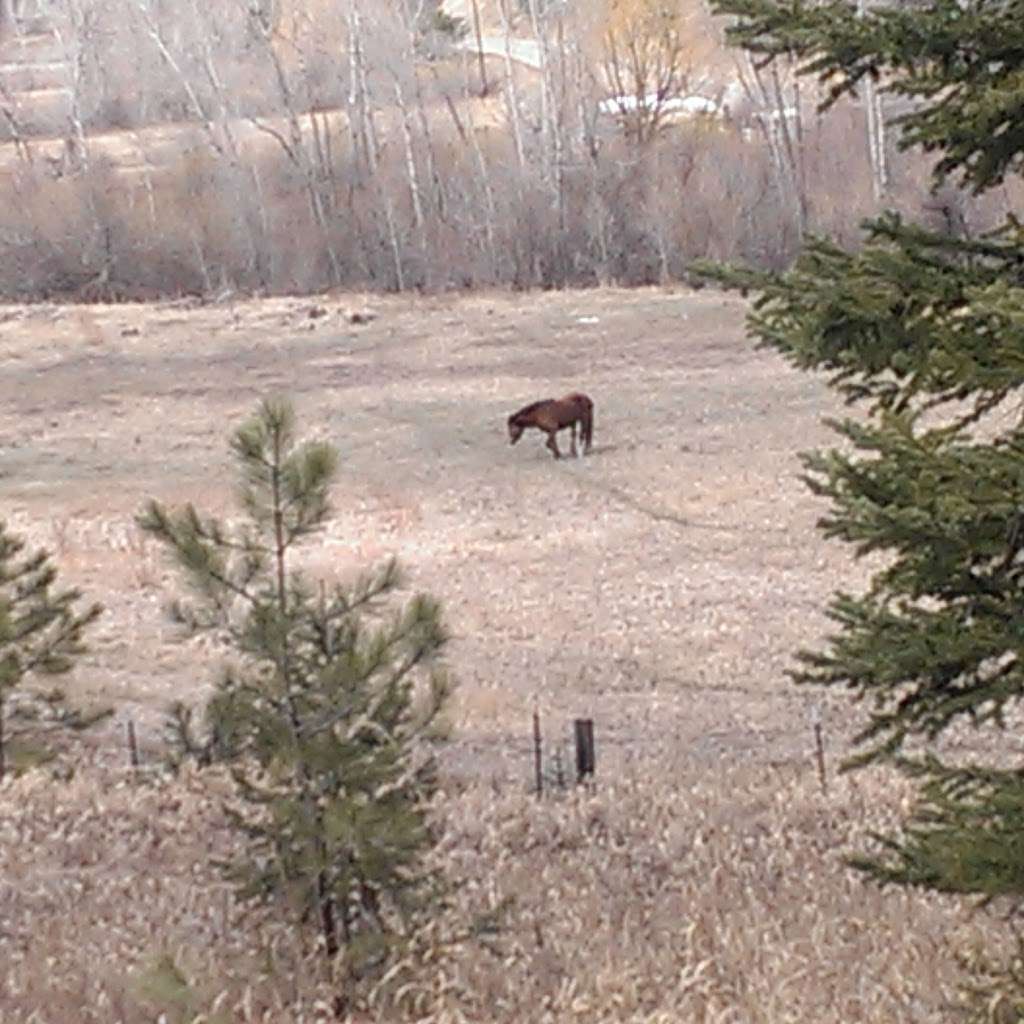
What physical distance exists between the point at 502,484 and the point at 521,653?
8647 mm

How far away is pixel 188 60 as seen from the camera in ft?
190

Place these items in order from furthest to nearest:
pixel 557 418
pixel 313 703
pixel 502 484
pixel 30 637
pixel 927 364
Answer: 1. pixel 557 418
2. pixel 502 484
3. pixel 30 637
4. pixel 313 703
5. pixel 927 364

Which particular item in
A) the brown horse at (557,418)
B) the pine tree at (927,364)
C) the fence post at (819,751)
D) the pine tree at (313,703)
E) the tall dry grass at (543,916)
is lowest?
the brown horse at (557,418)

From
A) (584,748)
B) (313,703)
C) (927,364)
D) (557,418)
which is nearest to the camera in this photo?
(927,364)

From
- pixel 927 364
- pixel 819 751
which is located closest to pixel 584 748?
pixel 819 751

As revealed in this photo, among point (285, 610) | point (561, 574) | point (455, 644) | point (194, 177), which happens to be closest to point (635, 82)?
point (194, 177)

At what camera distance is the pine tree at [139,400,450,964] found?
711cm

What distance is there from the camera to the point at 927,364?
487cm

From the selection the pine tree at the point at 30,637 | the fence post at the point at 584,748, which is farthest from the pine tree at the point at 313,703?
the fence post at the point at 584,748

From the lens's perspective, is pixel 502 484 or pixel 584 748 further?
pixel 502 484

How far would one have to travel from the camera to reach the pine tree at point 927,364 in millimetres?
4574

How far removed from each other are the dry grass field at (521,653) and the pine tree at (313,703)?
0.35 m

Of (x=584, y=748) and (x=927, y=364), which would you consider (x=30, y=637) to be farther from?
(x=927, y=364)

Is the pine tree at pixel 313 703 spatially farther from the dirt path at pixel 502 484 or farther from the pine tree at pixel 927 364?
the dirt path at pixel 502 484
